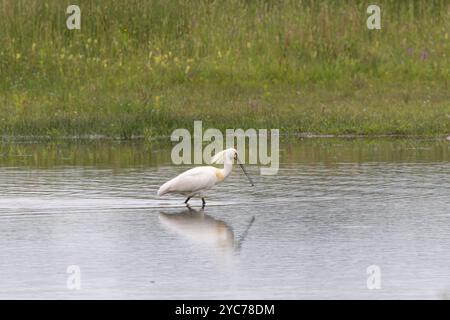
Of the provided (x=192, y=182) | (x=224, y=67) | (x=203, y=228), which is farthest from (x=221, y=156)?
(x=224, y=67)

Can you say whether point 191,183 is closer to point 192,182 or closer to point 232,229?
point 192,182

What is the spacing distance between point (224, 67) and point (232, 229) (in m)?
15.2

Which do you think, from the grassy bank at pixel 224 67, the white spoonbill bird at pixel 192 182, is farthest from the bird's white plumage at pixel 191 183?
the grassy bank at pixel 224 67

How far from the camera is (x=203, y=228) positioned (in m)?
14.3

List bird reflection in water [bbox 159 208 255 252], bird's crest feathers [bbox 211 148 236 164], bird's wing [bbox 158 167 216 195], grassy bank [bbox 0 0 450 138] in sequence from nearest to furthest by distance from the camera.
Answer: bird reflection in water [bbox 159 208 255 252] → bird's wing [bbox 158 167 216 195] → bird's crest feathers [bbox 211 148 236 164] → grassy bank [bbox 0 0 450 138]

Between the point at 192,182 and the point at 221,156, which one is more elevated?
the point at 221,156

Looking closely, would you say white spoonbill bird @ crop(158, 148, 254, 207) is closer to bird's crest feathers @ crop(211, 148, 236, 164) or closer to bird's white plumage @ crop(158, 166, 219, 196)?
bird's white plumage @ crop(158, 166, 219, 196)

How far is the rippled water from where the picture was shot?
11079 mm

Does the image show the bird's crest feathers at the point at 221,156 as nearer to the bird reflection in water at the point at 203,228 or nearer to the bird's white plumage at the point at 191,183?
the bird's white plumage at the point at 191,183

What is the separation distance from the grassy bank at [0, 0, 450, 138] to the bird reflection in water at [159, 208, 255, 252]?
32.1 ft

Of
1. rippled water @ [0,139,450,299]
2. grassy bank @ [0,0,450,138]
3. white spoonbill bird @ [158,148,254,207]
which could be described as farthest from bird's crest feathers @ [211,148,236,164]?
grassy bank @ [0,0,450,138]

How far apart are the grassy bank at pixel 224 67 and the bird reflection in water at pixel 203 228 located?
9.78 metres

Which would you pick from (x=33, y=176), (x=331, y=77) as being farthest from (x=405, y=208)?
(x=331, y=77)
